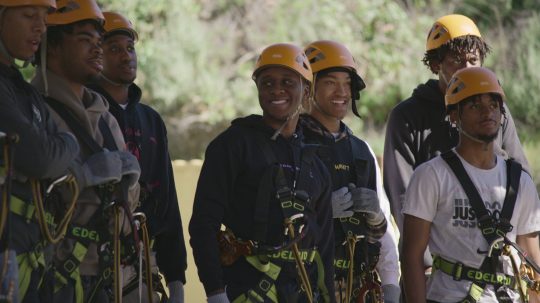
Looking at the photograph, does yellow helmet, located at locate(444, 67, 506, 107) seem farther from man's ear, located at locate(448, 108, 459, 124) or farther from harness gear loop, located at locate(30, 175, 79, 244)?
harness gear loop, located at locate(30, 175, 79, 244)

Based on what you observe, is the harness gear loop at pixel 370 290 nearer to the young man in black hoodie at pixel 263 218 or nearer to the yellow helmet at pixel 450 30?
the young man in black hoodie at pixel 263 218

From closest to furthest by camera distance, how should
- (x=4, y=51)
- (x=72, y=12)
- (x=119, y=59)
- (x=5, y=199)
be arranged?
(x=5, y=199)
(x=4, y=51)
(x=72, y=12)
(x=119, y=59)

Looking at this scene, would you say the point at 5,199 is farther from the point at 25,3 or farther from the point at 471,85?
the point at 471,85

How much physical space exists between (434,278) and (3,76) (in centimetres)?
266

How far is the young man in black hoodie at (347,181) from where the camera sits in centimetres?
602

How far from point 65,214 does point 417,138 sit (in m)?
2.73

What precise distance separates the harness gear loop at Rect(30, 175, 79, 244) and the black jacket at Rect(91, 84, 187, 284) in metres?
0.98

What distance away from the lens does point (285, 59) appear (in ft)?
19.0

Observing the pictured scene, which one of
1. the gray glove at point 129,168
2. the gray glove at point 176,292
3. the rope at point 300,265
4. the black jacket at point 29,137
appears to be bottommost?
the gray glove at point 176,292

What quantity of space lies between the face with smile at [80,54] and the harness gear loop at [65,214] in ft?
2.15

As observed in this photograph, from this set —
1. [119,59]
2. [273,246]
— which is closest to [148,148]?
[119,59]

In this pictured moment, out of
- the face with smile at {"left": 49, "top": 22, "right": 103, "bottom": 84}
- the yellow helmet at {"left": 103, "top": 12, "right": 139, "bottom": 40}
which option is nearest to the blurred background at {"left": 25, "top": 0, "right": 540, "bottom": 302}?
the yellow helmet at {"left": 103, "top": 12, "right": 139, "bottom": 40}

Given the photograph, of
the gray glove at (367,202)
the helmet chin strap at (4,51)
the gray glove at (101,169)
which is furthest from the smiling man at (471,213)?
the helmet chin strap at (4,51)

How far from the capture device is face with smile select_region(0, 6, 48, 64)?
4809 mm
